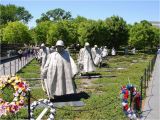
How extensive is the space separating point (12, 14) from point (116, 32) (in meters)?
54.6

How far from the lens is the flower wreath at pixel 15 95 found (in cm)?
1155

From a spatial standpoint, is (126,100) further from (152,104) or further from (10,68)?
(10,68)

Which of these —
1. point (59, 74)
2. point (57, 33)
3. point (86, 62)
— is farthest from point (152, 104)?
point (57, 33)

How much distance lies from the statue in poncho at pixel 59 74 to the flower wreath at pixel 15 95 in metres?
2.50

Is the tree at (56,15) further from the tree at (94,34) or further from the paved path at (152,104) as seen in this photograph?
the paved path at (152,104)

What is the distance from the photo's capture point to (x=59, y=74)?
14664 millimetres

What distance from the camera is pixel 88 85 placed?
1961cm

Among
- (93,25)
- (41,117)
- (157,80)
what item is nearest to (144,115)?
(41,117)

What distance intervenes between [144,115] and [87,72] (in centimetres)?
1250

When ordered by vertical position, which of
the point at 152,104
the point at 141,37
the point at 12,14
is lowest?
the point at 152,104

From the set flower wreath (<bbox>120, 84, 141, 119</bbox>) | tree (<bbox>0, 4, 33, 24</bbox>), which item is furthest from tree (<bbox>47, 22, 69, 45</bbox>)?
flower wreath (<bbox>120, 84, 141, 119</bbox>)

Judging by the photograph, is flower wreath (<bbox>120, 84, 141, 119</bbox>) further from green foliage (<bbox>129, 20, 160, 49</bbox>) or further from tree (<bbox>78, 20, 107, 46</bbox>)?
green foliage (<bbox>129, 20, 160, 49</bbox>)

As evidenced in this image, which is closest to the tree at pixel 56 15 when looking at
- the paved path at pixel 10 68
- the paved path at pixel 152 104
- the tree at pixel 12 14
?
the tree at pixel 12 14

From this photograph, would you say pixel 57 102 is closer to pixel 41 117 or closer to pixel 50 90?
pixel 50 90
